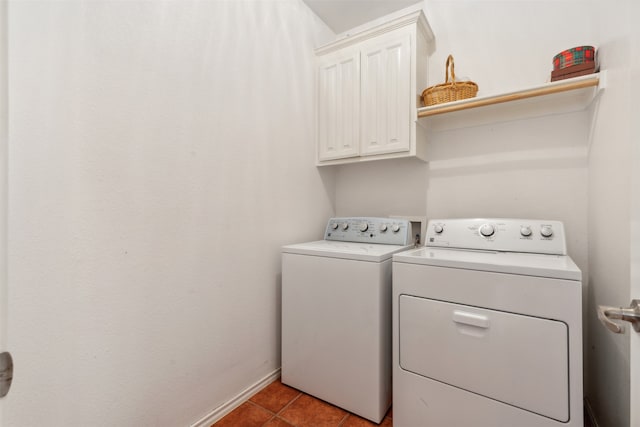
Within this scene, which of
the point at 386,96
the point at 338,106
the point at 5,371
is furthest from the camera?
the point at 338,106

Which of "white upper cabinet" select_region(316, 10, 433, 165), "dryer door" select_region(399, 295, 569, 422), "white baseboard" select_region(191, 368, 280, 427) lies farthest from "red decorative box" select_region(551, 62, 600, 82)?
"white baseboard" select_region(191, 368, 280, 427)

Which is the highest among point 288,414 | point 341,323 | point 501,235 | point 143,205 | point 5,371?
point 143,205

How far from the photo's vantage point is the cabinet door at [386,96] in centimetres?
175

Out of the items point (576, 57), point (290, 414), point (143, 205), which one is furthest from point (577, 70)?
point (290, 414)

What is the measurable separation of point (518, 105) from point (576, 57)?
31 cm

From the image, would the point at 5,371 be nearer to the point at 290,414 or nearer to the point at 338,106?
the point at 290,414

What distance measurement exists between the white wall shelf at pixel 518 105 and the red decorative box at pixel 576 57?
4.3 inches

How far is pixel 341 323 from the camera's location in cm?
149

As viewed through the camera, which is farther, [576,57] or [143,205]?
[576,57]

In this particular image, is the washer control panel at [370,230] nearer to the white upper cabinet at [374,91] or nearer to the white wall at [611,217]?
the white upper cabinet at [374,91]

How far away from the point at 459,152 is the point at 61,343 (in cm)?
212

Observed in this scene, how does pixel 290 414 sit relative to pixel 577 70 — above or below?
below

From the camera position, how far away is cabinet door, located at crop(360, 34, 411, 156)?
1752 millimetres

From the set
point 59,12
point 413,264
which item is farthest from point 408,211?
point 59,12
